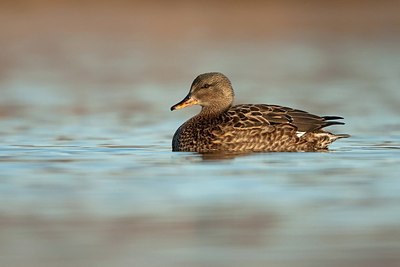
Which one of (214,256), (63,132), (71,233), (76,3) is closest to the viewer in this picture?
(214,256)

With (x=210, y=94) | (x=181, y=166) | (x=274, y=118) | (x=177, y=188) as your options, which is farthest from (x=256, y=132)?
(x=177, y=188)

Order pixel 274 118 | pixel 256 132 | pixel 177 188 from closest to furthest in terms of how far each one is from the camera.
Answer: pixel 177 188 < pixel 256 132 < pixel 274 118

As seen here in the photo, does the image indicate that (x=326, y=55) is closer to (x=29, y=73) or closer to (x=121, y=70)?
(x=121, y=70)

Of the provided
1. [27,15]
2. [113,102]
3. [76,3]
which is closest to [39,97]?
[113,102]

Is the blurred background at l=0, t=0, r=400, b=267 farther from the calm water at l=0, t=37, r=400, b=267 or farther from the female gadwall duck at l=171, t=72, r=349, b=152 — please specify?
the female gadwall duck at l=171, t=72, r=349, b=152

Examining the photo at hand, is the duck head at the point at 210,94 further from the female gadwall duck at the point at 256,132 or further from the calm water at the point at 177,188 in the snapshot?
the calm water at the point at 177,188

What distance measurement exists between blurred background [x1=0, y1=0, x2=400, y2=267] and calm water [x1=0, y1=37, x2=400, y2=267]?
0.01 m

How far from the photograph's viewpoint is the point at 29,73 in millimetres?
22516

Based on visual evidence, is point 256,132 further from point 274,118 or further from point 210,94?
point 210,94

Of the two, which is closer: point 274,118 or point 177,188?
point 177,188

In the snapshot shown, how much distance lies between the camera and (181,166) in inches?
428

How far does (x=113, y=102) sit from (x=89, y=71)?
6186 mm

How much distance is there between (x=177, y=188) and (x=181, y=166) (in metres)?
1.44

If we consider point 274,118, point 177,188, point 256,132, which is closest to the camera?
point 177,188
